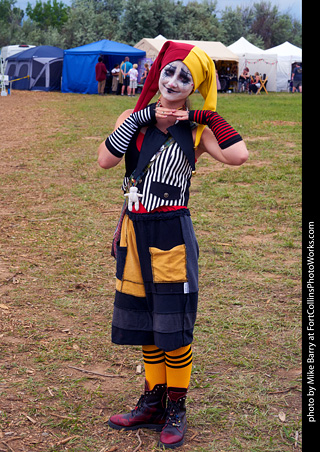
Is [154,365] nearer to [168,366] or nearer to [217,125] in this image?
[168,366]

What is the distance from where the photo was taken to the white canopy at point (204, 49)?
30.1 m

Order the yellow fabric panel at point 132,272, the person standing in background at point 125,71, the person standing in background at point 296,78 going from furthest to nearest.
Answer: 1. the person standing in background at point 296,78
2. the person standing in background at point 125,71
3. the yellow fabric panel at point 132,272

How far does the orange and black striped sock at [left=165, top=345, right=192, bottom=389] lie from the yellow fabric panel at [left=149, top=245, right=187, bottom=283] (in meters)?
0.40

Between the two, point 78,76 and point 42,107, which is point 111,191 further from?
point 78,76

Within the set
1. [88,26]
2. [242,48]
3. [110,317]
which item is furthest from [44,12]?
[110,317]

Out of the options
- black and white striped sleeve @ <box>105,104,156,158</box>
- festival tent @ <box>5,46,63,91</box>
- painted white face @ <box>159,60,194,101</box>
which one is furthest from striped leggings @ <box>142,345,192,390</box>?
festival tent @ <box>5,46,63,91</box>

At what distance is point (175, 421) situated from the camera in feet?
9.61

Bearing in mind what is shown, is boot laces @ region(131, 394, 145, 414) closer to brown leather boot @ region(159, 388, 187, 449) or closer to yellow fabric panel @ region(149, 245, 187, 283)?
brown leather boot @ region(159, 388, 187, 449)

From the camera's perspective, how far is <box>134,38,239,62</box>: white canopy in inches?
1185

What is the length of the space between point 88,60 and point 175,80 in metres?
27.6

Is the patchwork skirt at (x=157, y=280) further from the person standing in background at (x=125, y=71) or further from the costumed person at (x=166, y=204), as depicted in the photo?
the person standing in background at (x=125, y=71)

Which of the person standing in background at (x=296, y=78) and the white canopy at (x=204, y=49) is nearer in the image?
the white canopy at (x=204, y=49)

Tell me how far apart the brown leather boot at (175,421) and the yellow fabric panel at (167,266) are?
0.62 m

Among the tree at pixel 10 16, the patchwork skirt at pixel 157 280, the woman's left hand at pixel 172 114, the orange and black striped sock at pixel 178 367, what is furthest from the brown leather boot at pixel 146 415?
the tree at pixel 10 16
